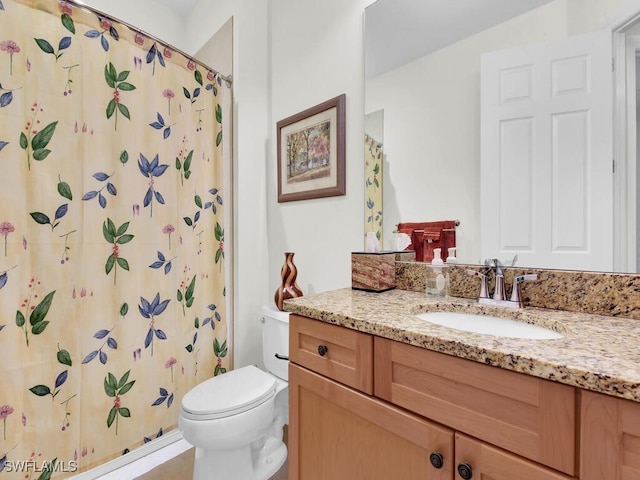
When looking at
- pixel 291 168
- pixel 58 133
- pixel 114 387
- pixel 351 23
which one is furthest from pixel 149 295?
pixel 351 23

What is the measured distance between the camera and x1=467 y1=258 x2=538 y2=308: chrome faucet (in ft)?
2.98

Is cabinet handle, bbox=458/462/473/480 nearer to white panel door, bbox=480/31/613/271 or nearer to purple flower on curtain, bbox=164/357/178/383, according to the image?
white panel door, bbox=480/31/613/271

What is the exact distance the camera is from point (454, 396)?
0.61 m

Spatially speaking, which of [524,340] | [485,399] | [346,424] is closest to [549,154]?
[524,340]

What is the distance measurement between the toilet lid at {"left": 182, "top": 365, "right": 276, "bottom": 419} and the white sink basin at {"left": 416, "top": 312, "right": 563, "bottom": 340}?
78cm

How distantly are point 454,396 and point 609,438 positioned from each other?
226mm

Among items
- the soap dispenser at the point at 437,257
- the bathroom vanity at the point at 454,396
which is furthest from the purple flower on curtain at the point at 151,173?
the soap dispenser at the point at 437,257

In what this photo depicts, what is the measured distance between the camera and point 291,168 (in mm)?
1757

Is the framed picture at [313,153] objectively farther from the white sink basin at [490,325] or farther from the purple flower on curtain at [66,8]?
the purple flower on curtain at [66,8]

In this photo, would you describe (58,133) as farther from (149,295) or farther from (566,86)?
(566,86)

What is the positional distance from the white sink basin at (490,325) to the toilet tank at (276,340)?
773mm

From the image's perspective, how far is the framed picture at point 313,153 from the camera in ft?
4.88

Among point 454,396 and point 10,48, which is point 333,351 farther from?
point 10,48

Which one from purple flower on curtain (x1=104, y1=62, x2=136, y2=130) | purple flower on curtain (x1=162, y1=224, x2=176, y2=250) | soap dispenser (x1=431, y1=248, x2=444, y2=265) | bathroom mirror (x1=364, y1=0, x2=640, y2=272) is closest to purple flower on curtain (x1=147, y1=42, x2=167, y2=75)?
purple flower on curtain (x1=104, y1=62, x2=136, y2=130)
